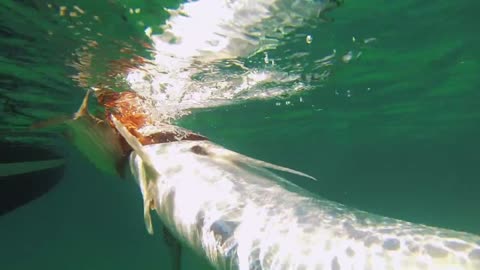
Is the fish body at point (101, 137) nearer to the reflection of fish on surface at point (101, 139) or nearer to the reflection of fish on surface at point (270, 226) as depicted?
the reflection of fish on surface at point (101, 139)

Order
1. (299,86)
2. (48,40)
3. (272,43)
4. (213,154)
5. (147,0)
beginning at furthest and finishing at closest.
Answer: (299,86)
(272,43)
(48,40)
(147,0)
(213,154)

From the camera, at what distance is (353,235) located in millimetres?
2643

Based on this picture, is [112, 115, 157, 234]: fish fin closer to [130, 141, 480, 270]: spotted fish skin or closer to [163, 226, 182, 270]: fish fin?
[130, 141, 480, 270]: spotted fish skin

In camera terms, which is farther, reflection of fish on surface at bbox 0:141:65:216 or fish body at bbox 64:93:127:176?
reflection of fish on surface at bbox 0:141:65:216

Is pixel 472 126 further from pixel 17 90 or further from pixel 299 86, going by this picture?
pixel 17 90

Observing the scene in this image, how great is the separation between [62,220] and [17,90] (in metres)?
99.3

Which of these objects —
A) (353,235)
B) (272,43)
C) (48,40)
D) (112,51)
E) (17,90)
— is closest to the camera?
(353,235)

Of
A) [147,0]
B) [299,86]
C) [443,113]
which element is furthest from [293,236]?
[443,113]

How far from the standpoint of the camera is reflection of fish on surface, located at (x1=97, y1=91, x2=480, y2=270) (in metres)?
2.37

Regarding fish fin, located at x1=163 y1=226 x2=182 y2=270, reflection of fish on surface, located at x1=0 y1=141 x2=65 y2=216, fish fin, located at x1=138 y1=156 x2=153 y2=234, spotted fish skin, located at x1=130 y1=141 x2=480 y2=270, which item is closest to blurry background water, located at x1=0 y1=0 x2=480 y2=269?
fish fin, located at x1=163 y1=226 x2=182 y2=270

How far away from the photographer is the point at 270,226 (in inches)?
116

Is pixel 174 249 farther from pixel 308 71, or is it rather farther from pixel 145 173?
pixel 308 71

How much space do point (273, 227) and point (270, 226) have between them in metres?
0.04

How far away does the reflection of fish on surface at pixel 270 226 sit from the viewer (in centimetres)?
237
